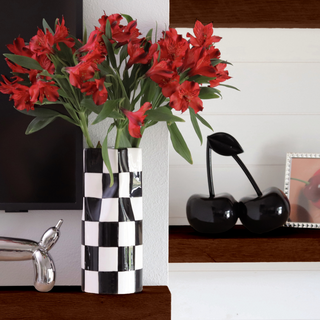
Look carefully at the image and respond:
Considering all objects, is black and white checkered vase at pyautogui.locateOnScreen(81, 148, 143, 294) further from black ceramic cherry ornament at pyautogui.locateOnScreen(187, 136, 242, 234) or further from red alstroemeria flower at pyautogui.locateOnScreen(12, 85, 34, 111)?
black ceramic cherry ornament at pyautogui.locateOnScreen(187, 136, 242, 234)

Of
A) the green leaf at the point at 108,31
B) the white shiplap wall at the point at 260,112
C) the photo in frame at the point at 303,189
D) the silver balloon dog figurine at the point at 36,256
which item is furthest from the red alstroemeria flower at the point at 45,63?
the photo in frame at the point at 303,189

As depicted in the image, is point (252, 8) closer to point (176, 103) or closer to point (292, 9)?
point (292, 9)

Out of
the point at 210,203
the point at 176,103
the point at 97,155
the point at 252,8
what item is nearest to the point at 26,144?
the point at 97,155

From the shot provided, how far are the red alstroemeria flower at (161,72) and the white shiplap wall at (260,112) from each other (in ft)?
1.99

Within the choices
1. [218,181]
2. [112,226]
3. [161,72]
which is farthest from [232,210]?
[161,72]

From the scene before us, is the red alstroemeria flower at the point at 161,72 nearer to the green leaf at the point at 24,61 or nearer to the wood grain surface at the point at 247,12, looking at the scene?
the green leaf at the point at 24,61

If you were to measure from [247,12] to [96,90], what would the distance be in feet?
2.32

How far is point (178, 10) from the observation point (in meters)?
1.10

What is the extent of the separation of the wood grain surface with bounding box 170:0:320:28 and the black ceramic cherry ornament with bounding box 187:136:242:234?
0.42 metres

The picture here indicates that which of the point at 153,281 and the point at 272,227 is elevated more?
the point at 272,227

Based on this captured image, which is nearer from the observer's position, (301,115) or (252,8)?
(252,8)

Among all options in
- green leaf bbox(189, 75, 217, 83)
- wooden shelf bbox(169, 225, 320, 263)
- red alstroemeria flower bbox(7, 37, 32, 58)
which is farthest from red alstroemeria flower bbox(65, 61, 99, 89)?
wooden shelf bbox(169, 225, 320, 263)

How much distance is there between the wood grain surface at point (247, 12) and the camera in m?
1.06

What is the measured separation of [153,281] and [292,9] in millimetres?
917
